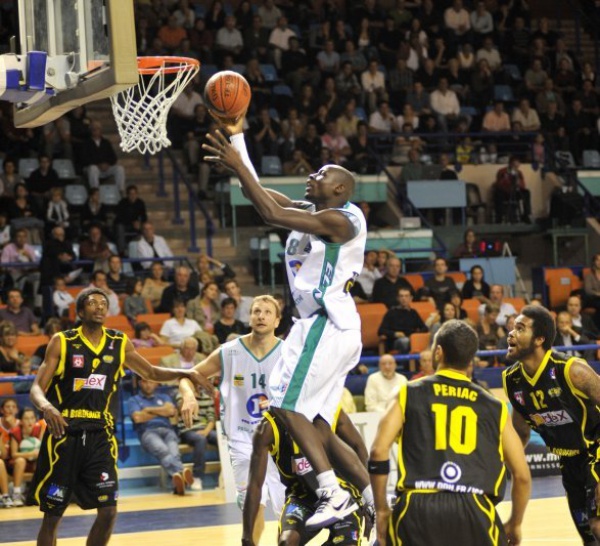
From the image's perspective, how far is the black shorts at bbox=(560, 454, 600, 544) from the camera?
7516 mm

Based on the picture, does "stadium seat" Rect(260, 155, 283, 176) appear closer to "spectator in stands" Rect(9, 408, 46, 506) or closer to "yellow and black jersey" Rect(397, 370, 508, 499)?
"spectator in stands" Rect(9, 408, 46, 506)

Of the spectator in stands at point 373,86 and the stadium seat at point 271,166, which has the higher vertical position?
the spectator in stands at point 373,86

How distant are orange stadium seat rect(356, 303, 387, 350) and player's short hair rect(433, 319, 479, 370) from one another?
10.2 meters

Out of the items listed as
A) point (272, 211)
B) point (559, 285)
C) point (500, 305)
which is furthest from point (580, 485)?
point (559, 285)

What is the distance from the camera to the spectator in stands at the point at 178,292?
51.1 ft

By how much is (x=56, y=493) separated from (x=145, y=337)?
6.27 meters

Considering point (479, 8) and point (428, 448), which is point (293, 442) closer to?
point (428, 448)

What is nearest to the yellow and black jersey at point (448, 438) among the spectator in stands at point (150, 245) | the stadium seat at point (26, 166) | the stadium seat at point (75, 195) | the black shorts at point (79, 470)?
the black shorts at point (79, 470)

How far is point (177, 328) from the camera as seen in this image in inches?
584

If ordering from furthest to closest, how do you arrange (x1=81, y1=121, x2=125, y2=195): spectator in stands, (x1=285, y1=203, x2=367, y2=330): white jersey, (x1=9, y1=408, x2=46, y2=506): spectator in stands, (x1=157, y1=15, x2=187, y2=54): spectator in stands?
1. (x1=157, y1=15, x2=187, y2=54): spectator in stands
2. (x1=81, y1=121, x2=125, y2=195): spectator in stands
3. (x1=9, y1=408, x2=46, y2=506): spectator in stands
4. (x1=285, y1=203, x2=367, y2=330): white jersey

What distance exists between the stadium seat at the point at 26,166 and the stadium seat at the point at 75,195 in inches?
26.1

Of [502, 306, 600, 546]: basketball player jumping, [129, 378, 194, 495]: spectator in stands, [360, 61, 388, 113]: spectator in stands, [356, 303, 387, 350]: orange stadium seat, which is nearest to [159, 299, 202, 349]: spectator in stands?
[129, 378, 194, 495]: spectator in stands

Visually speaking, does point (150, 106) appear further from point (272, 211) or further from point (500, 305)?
point (500, 305)

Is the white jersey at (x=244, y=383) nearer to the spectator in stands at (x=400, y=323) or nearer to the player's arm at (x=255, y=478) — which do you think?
the player's arm at (x=255, y=478)
